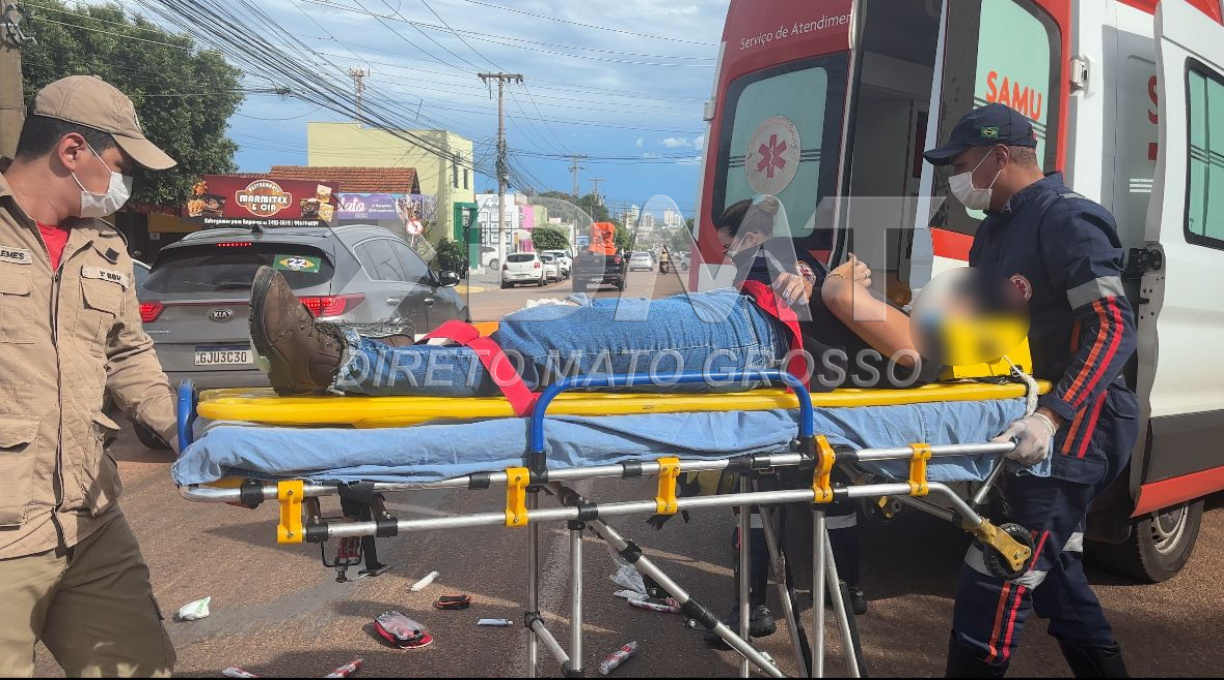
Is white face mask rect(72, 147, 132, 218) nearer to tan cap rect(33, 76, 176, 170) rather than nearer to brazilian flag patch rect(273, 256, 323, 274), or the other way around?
tan cap rect(33, 76, 176, 170)

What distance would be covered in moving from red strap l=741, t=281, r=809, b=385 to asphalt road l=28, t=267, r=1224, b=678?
0.54 m

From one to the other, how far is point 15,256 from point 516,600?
2351 mm

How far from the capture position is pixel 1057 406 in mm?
2465

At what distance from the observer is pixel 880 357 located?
2.68 m

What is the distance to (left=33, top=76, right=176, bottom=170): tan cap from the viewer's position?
2.00 m

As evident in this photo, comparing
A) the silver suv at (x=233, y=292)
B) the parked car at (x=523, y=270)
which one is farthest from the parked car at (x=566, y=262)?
the silver suv at (x=233, y=292)

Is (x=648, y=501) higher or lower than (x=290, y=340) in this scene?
lower

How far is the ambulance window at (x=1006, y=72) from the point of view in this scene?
3387mm

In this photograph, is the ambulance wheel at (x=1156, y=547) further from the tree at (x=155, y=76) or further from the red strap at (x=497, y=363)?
the tree at (x=155, y=76)

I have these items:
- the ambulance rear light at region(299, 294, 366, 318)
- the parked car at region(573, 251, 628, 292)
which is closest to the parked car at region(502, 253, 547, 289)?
the ambulance rear light at region(299, 294, 366, 318)

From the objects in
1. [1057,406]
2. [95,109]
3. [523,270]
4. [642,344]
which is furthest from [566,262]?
[523,270]

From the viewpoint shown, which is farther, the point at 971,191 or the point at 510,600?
the point at 510,600

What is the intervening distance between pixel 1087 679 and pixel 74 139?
10.8 feet

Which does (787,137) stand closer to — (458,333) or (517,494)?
(458,333)
